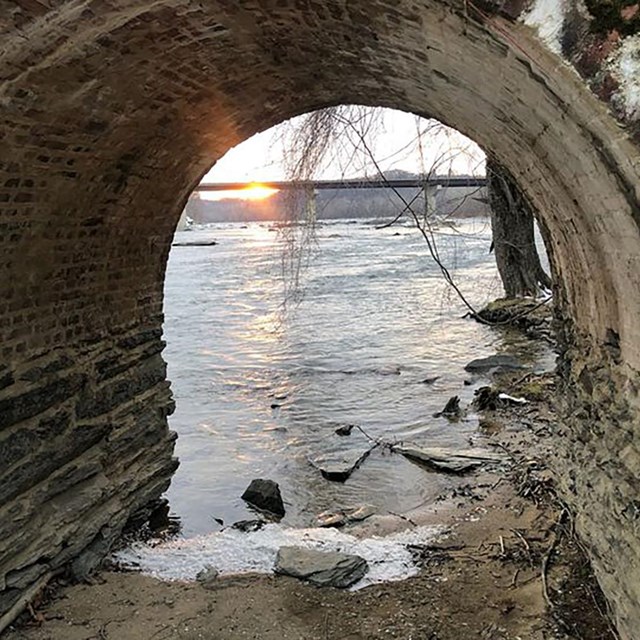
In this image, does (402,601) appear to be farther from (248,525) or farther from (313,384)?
(313,384)

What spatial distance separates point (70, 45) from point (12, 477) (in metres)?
2.35

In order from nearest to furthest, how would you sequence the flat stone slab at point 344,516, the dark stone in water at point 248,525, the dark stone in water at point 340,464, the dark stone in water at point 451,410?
the dark stone in water at point 248,525
the flat stone slab at point 344,516
the dark stone in water at point 340,464
the dark stone in water at point 451,410

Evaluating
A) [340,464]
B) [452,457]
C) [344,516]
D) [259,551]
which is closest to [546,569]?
[259,551]

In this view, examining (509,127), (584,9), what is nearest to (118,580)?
(509,127)

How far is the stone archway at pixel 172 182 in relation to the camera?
2.25 metres

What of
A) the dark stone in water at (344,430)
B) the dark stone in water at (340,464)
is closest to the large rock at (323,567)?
the dark stone in water at (340,464)

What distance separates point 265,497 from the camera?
20.4 ft

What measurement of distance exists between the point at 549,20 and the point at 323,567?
342 cm

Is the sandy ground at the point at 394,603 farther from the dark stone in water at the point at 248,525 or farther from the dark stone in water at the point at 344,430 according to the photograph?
the dark stone in water at the point at 344,430

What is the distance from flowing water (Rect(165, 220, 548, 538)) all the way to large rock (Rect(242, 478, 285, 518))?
0.32 ft

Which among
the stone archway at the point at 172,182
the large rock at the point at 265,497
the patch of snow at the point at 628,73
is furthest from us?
the large rock at the point at 265,497

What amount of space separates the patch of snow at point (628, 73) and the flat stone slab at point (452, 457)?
5.10 meters

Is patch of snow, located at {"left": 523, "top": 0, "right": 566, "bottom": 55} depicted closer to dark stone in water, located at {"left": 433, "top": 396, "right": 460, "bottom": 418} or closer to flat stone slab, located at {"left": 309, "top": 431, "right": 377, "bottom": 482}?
flat stone slab, located at {"left": 309, "top": 431, "right": 377, "bottom": 482}

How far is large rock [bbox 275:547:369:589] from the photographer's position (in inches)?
168
